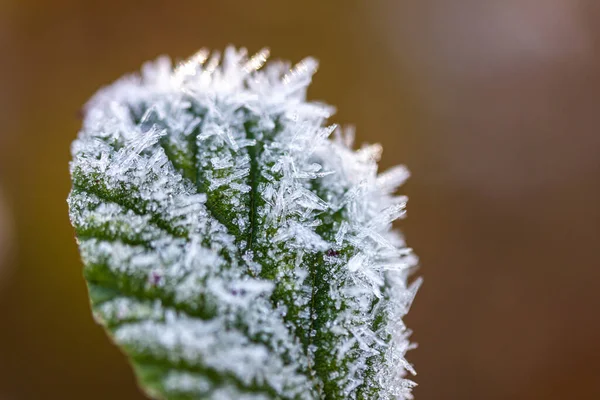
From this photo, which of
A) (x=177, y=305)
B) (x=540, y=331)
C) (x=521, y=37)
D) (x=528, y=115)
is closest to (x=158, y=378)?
(x=177, y=305)

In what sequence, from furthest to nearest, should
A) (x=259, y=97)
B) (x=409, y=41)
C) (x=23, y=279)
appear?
(x=409, y=41)
(x=23, y=279)
(x=259, y=97)

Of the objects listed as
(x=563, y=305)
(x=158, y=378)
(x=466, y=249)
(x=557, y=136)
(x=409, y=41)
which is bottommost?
(x=158, y=378)

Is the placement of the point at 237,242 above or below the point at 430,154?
below

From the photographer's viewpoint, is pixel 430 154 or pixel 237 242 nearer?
pixel 237 242

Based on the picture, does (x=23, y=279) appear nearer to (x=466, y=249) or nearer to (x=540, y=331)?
(x=466, y=249)

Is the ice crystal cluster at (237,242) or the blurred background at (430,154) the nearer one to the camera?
the ice crystal cluster at (237,242)

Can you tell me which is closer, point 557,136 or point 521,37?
point 557,136
